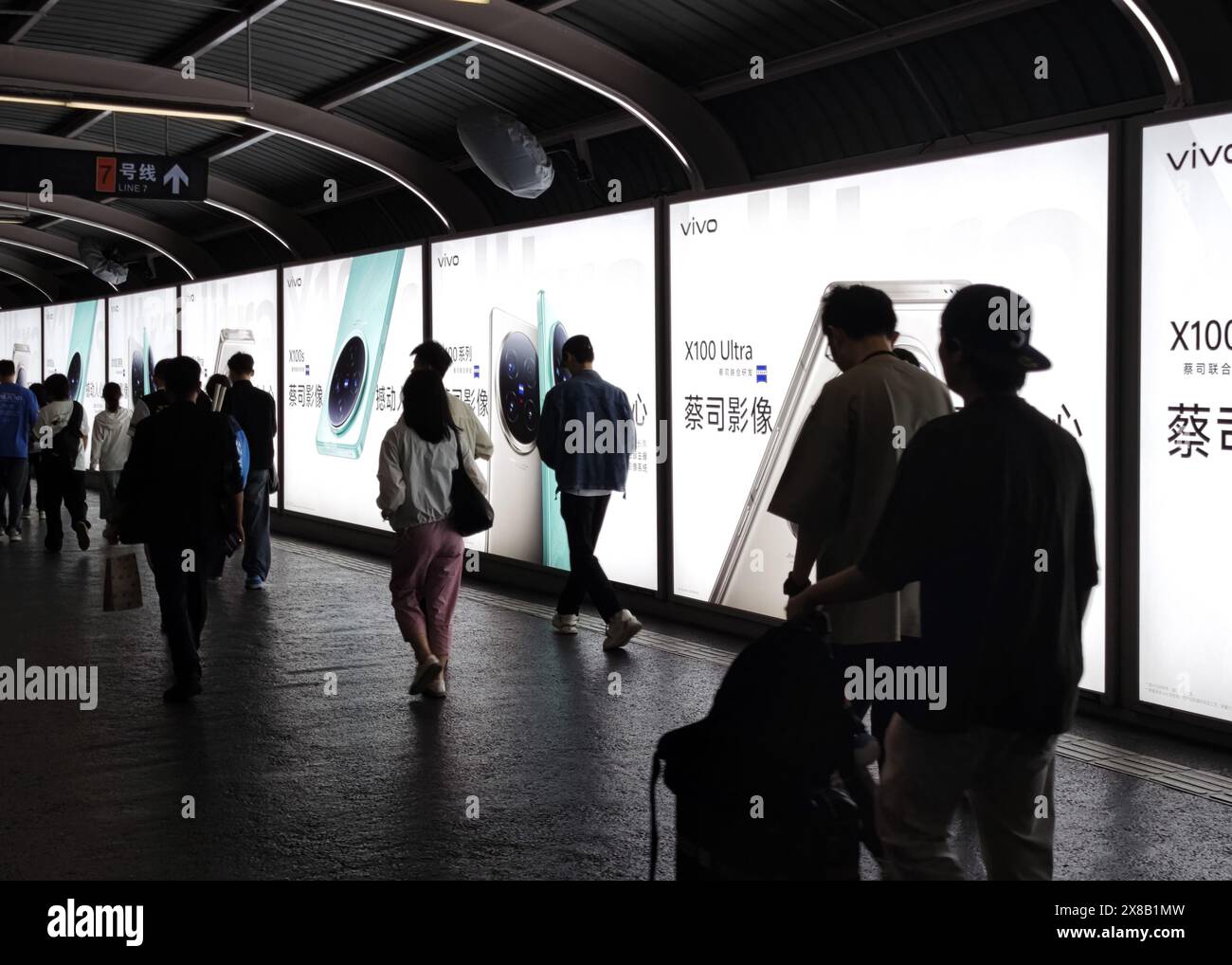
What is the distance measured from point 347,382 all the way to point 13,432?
11.5 ft

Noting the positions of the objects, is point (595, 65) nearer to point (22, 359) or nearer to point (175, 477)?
point (175, 477)

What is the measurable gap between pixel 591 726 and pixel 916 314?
2815mm

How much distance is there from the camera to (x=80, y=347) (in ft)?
69.8

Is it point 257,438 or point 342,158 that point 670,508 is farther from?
point 342,158

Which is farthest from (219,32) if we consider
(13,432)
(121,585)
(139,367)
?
(139,367)

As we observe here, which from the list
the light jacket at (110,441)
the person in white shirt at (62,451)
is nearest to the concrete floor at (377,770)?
the light jacket at (110,441)

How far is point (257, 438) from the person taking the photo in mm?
10469

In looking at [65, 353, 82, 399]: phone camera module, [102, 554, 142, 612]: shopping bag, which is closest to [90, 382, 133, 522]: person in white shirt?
[102, 554, 142, 612]: shopping bag

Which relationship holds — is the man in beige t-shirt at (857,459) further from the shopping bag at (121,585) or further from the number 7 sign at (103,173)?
the number 7 sign at (103,173)

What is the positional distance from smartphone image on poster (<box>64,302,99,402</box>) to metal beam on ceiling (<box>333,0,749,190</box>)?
1280cm

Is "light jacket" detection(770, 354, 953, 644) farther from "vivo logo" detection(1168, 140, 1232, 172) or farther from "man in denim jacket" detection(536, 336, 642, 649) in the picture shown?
"man in denim jacket" detection(536, 336, 642, 649)

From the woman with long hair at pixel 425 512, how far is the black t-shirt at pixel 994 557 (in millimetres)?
4155

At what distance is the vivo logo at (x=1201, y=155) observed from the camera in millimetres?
5598

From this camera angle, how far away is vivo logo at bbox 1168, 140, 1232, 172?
18.4ft
